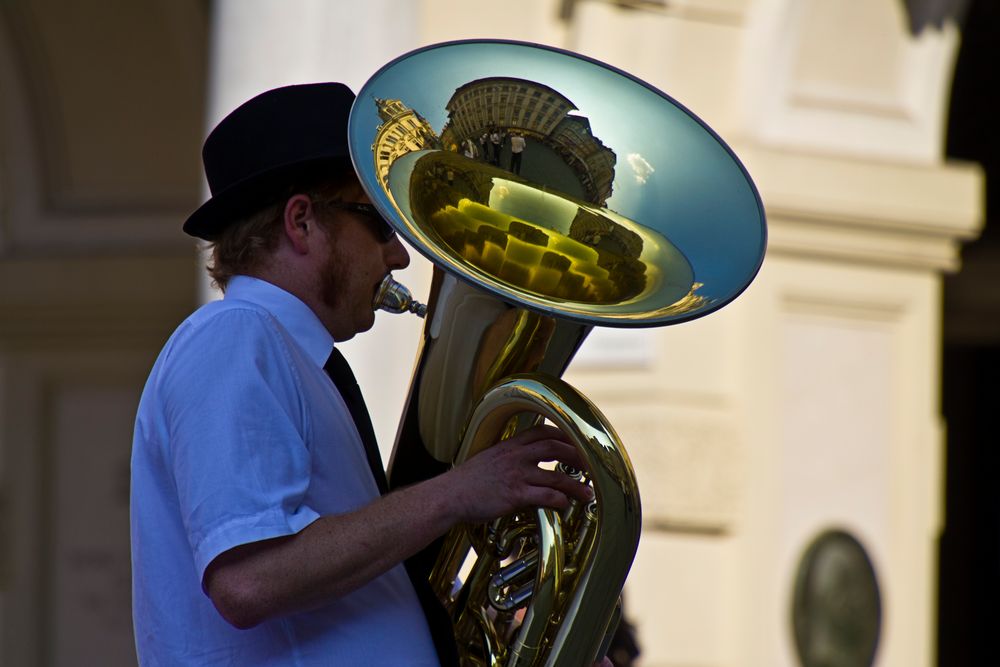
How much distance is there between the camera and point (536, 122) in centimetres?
227

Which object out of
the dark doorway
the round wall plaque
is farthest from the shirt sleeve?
the dark doorway

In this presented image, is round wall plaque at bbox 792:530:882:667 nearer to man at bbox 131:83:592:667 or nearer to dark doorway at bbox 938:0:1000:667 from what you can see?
man at bbox 131:83:592:667

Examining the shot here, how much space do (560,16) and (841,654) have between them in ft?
6.58

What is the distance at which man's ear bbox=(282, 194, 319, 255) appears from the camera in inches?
84.0

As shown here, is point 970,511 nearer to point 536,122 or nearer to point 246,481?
point 536,122

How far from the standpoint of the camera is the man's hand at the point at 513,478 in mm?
1914

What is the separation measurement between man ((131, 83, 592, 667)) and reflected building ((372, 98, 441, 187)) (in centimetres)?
7

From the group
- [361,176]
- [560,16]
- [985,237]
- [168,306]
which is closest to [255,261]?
[361,176]

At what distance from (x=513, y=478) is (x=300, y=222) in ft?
1.48

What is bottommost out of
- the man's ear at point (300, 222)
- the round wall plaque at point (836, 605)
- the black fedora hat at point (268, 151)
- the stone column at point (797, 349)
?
the round wall plaque at point (836, 605)

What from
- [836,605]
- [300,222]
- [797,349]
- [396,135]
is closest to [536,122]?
[396,135]

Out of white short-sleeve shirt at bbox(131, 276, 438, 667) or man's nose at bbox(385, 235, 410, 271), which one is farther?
man's nose at bbox(385, 235, 410, 271)

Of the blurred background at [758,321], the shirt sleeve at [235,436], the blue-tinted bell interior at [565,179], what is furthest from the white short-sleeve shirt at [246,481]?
the blurred background at [758,321]

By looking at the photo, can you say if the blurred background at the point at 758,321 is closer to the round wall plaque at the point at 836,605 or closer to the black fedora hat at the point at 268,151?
the round wall plaque at the point at 836,605
